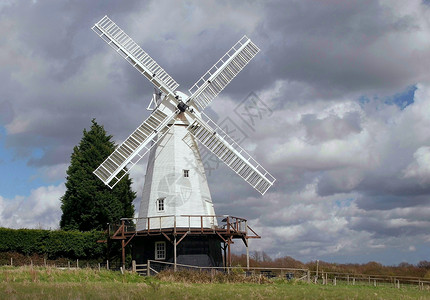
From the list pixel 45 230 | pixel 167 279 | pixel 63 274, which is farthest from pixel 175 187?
pixel 45 230

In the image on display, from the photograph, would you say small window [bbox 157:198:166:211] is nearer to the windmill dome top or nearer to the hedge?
the windmill dome top

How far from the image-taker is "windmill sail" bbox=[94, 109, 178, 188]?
96.0 feet

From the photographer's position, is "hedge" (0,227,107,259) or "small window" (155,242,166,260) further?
"hedge" (0,227,107,259)

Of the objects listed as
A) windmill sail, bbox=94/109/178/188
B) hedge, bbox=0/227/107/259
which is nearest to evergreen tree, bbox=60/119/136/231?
hedge, bbox=0/227/107/259

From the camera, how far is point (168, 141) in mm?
30125

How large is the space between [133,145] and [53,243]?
10.7 metres

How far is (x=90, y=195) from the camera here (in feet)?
135

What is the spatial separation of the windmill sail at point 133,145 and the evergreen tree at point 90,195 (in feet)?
40.0

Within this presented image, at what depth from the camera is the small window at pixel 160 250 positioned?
29516 mm

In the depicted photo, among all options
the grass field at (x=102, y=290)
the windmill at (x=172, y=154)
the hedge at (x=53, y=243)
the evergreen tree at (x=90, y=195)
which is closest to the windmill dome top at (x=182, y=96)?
the windmill at (x=172, y=154)

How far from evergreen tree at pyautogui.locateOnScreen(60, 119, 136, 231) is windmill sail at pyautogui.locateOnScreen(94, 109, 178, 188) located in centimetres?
1220

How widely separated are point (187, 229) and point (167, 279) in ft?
13.5

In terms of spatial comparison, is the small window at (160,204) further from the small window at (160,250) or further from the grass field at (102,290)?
the grass field at (102,290)

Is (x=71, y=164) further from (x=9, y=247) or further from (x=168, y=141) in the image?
(x=168, y=141)
